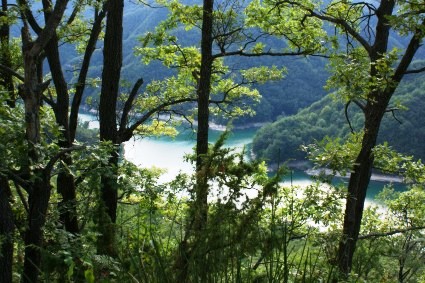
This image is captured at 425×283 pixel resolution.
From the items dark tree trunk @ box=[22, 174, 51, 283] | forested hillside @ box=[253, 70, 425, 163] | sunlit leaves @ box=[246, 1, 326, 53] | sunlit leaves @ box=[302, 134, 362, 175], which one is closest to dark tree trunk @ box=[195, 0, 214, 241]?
sunlit leaves @ box=[246, 1, 326, 53]

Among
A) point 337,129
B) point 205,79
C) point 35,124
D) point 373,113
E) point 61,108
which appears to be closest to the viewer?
point 35,124

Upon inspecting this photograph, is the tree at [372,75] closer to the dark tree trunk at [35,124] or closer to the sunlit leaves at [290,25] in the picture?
the sunlit leaves at [290,25]

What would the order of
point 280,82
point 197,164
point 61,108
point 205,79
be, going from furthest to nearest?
1. point 280,82
2. point 205,79
3. point 61,108
4. point 197,164

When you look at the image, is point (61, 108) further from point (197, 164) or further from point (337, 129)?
point (337, 129)

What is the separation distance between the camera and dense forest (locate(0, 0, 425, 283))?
53.6 inches

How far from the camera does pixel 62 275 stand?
6.35 feet

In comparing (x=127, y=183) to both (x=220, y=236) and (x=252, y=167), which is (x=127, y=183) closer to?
(x=252, y=167)

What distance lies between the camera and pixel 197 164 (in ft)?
8.63

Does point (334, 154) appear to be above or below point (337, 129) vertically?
above

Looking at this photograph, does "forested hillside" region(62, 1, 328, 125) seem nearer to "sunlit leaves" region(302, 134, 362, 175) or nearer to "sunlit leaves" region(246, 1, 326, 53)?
"sunlit leaves" region(246, 1, 326, 53)

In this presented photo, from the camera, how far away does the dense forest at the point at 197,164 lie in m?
1.36

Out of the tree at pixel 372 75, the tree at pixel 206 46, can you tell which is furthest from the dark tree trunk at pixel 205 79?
the tree at pixel 372 75

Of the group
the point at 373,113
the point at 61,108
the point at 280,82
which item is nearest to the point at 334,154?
the point at 373,113

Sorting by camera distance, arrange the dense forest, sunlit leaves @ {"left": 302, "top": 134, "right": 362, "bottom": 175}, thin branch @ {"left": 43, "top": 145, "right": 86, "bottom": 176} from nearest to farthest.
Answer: the dense forest
thin branch @ {"left": 43, "top": 145, "right": 86, "bottom": 176}
sunlit leaves @ {"left": 302, "top": 134, "right": 362, "bottom": 175}
